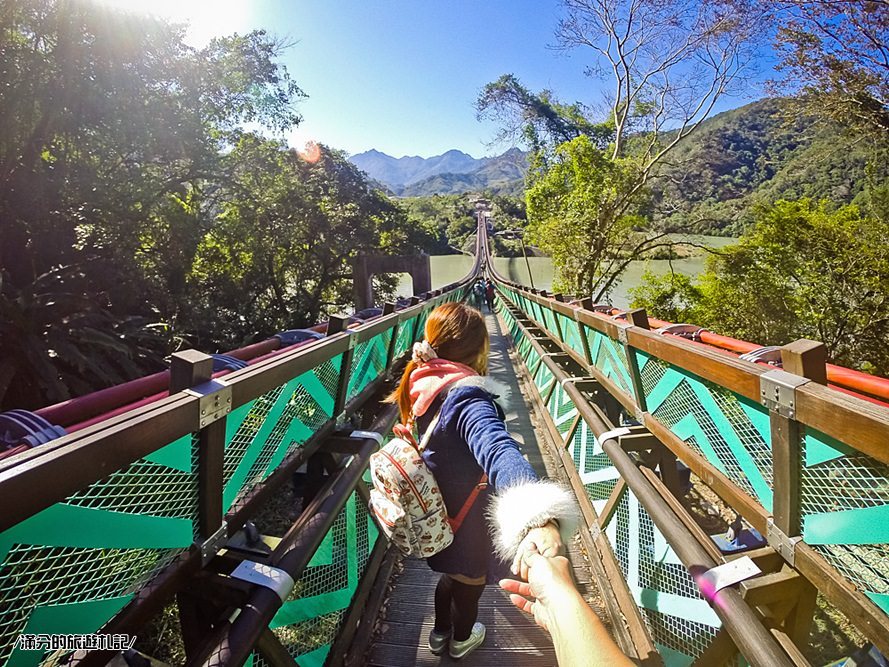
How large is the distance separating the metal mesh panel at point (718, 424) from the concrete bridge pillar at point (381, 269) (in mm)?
10784

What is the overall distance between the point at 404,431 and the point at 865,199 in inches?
586

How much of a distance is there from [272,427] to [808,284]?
10137 mm

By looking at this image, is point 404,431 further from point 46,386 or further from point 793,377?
point 46,386

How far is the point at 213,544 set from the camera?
113 centimetres

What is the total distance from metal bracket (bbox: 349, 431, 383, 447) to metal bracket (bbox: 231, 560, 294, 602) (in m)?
0.83

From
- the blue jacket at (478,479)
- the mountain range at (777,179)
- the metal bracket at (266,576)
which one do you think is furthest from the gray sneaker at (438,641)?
the mountain range at (777,179)

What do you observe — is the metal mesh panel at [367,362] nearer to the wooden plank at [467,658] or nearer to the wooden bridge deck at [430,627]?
the wooden bridge deck at [430,627]

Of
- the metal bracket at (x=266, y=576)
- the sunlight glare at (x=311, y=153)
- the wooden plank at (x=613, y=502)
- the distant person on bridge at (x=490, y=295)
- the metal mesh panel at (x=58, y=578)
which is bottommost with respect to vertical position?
the distant person on bridge at (x=490, y=295)

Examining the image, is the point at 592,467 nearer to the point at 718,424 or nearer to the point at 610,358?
the point at 610,358

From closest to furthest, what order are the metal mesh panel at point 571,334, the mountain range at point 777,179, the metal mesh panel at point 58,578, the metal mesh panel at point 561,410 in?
the metal mesh panel at point 58,578
the metal mesh panel at point 561,410
the metal mesh panel at point 571,334
the mountain range at point 777,179

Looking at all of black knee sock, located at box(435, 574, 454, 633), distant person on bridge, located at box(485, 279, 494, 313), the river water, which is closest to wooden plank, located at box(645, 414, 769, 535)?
black knee sock, located at box(435, 574, 454, 633)

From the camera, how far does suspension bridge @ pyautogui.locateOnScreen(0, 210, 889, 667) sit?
0.79 m

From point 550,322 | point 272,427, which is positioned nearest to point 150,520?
point 272,427

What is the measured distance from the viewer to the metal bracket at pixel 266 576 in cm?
106
